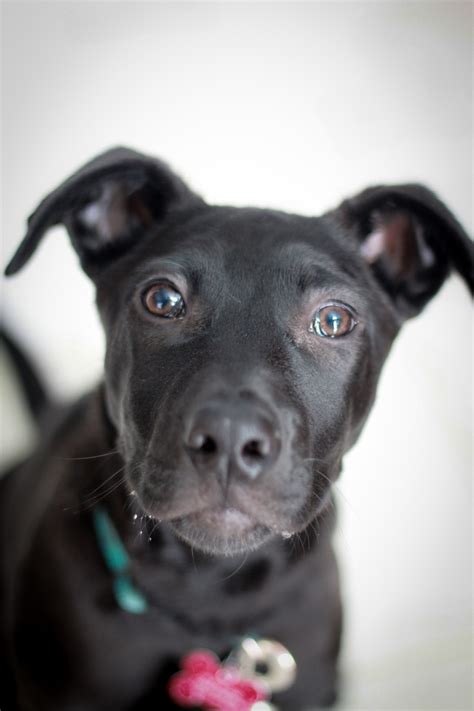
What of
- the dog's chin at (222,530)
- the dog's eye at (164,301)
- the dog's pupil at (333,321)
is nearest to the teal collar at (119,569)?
the dog's chin at (222,530)

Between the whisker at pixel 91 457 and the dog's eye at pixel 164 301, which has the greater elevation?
the dog's eye at pixel 164 301

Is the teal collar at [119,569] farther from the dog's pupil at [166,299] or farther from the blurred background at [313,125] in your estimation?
the blurred background at [313,125]

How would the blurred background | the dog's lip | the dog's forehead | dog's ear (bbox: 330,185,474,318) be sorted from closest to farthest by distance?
the dog's lip < the dog's forehead < dog's ear (bbox: 330,185,474,318) < the blurred background

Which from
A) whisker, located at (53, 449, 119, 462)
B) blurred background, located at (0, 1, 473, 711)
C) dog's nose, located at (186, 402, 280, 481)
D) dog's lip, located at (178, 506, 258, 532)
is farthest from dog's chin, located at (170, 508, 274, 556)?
blurred background, located at (0, 1, 473, 711)

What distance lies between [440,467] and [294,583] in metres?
1.65

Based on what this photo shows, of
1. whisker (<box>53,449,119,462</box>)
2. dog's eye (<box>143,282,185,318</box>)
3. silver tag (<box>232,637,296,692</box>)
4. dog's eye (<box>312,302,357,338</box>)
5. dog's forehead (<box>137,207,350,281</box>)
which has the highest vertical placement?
dog's forehead (<box>137,207,350,281</box>)

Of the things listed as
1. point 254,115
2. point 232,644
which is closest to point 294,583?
point 232,644

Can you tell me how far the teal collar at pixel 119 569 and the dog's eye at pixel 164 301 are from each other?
0.69m

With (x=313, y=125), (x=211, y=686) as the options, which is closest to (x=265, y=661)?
(x=211, y=686)

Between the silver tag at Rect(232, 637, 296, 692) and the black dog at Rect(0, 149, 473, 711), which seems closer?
the black dog at Rect(0, 149, 473, 711)

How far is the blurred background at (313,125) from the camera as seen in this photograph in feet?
12.1

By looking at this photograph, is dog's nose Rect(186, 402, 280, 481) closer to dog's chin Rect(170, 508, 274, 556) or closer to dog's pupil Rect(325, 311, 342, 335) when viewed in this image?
dog's chin Rect(170, 508, 274, 556)

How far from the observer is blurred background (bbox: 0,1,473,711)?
3.69 meters

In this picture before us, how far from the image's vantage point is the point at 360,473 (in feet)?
12.3
